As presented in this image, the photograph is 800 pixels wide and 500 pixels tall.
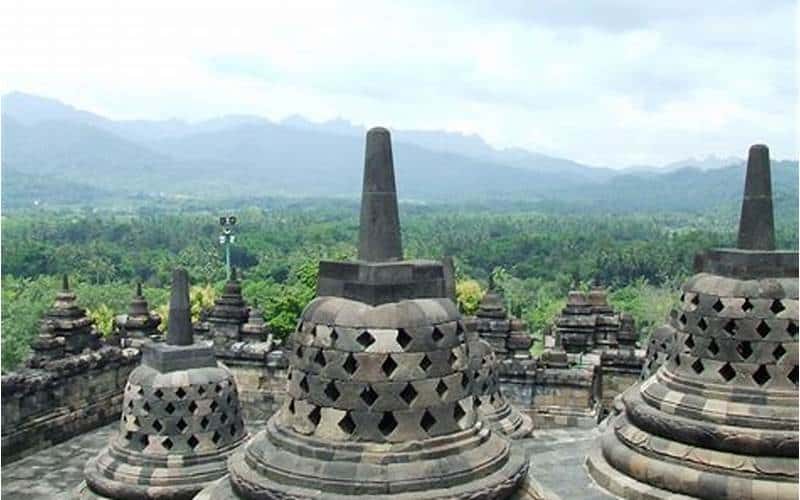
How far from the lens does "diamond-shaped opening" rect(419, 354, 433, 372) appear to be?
19.3 ft

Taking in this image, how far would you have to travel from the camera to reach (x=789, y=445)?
7.45 meters

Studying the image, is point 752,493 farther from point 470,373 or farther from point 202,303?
point 202,303

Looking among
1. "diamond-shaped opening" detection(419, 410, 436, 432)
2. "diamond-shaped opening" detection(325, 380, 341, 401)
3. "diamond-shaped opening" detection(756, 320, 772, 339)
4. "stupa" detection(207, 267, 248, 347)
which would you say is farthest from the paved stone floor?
"stupa" detection(207, 267, 248, 347)

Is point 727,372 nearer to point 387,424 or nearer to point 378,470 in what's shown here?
point 387,424

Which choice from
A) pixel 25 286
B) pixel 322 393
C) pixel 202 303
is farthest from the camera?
pixel 25 286

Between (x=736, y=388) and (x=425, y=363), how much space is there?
11.6 ft

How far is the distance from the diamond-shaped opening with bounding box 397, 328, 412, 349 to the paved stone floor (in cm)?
322

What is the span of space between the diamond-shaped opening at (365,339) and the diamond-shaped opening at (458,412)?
2.62 feet

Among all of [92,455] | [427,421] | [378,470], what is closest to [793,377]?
[427,421]

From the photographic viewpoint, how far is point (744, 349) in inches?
305

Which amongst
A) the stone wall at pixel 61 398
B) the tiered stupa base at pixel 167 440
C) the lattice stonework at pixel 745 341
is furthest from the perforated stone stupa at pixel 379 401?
the stone wall at pixel 61 398


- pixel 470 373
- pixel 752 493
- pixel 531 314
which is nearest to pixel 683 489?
pixel 752 493

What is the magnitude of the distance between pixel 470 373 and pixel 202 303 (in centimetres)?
4263

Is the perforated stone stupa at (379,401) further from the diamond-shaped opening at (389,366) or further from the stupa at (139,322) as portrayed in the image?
the stupa at (139,322)
